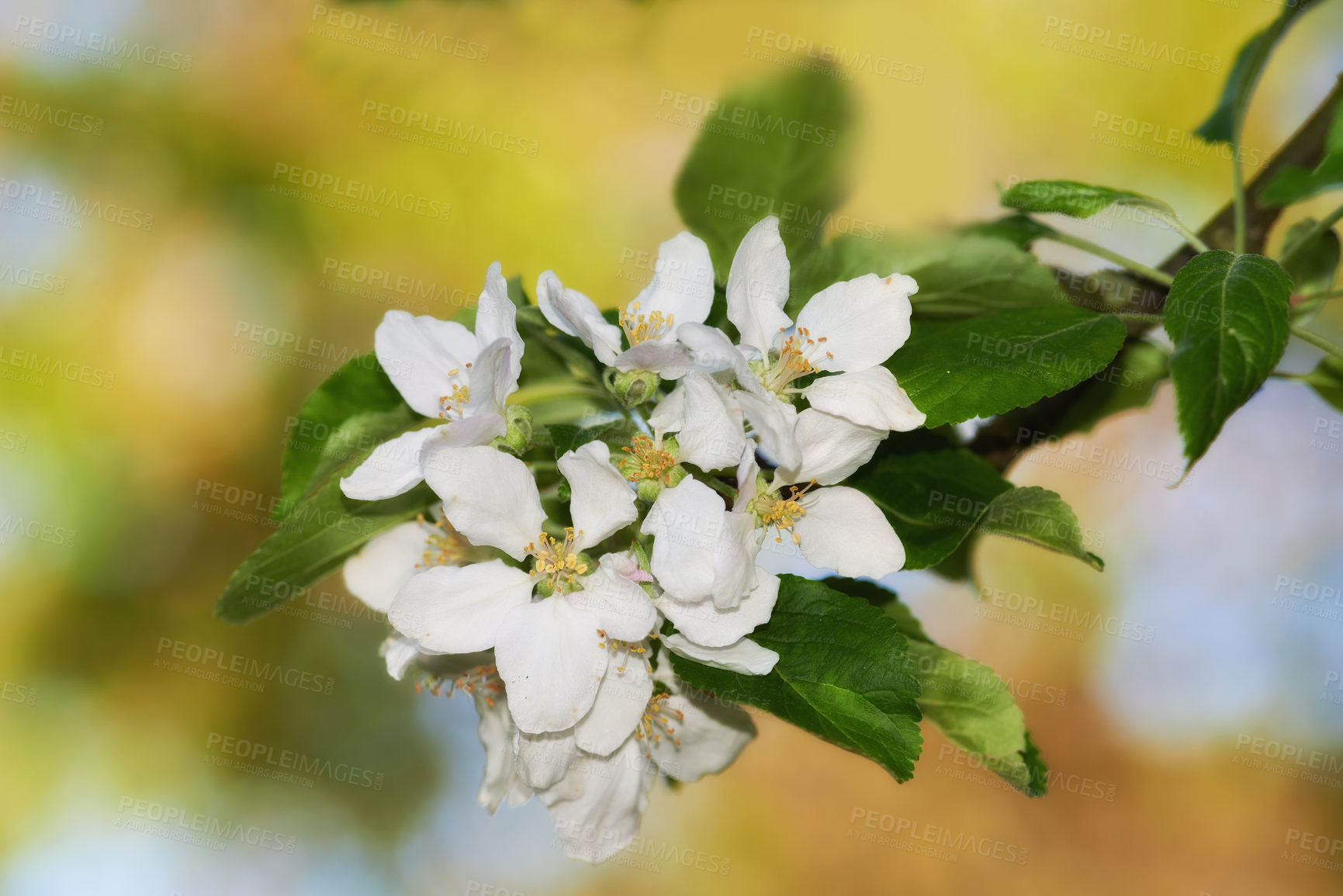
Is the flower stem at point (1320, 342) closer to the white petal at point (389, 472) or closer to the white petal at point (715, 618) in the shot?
the white petal at point (715, 618)

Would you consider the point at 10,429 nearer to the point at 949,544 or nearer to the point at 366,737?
the point at 366,737

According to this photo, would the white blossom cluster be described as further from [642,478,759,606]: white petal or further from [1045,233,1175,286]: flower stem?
[1045,233,1175,286]: flower stem

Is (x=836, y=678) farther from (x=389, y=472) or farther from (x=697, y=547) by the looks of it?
(x=389, y=472)

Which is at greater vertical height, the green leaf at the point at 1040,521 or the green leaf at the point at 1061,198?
the green leaf at the point at 1061,198

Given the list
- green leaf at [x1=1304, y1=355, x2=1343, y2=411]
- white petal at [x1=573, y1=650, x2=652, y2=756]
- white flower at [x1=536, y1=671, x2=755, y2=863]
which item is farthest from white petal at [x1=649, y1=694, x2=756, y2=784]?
green leaf at [x1=1304, y1=355, x2=1343, y2=411]

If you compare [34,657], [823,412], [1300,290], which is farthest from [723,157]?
[34,657]

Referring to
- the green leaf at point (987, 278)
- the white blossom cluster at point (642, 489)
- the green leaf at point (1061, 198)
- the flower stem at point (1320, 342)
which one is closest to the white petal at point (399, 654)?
the white blossom cluster at point (642, 489)
